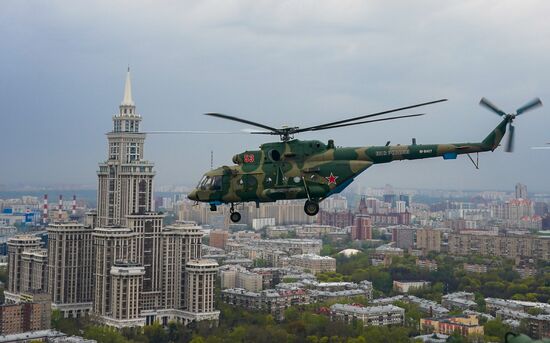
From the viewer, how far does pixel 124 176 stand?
31547mm

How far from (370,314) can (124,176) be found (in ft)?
33.9

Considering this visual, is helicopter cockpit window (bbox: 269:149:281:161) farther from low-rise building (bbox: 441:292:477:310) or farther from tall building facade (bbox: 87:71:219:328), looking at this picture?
low-rise building (bbox: 441:292:477:310)

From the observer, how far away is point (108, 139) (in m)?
32.5

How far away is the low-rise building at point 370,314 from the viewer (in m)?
28.2

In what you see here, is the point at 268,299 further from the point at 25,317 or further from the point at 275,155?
the point at 275,155

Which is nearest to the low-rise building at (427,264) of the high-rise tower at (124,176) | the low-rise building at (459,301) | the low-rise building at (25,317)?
the low-rise building at (459,301)

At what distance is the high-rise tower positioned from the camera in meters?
31.5

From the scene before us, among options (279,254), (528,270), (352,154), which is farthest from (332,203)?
(352,154)

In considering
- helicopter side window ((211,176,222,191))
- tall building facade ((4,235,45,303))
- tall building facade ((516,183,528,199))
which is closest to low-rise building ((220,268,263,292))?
tall building facade ((4,235,45,303))

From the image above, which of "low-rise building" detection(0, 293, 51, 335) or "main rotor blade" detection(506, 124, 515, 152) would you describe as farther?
"low-rise building" detection(0, 293, 51, 335)

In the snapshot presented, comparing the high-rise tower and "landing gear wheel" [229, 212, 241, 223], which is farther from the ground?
the high-rise tower

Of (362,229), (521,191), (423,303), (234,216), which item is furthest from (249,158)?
(521,191)

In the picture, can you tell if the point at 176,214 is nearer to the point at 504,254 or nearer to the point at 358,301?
the point at 504,254

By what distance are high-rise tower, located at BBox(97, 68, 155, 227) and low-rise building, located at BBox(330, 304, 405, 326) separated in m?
8.16
